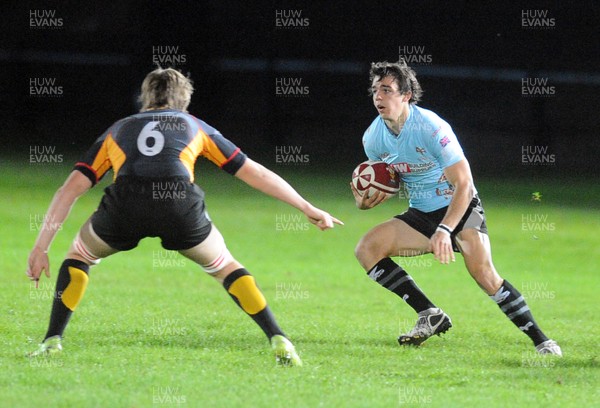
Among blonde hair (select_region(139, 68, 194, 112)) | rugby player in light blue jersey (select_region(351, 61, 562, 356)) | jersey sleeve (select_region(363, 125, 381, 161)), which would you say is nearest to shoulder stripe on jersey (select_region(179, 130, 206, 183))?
blonde hair (select_region(139, 68, 194, 112))

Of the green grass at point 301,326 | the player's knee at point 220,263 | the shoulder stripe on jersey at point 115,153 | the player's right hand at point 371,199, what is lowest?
the green grass at point 301,326

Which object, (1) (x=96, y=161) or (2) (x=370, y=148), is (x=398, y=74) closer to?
(2) (x=370, y=148)

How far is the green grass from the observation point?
240 inches

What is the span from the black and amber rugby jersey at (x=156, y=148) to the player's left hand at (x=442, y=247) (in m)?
1.45

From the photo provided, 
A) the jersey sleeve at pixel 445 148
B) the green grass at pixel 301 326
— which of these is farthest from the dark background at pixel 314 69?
the jersey sleeve at pixel 445 148

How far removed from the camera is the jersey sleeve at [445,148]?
7590mm

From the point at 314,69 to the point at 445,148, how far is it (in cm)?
1987

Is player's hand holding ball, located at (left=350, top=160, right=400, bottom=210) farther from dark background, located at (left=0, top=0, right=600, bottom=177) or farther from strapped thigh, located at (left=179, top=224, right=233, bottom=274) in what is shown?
dark background, located at (left=0, top=0, right=600, bottom=177)

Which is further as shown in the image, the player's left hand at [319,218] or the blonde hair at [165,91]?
the blonde hair at [165,91]

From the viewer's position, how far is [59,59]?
2731 cm

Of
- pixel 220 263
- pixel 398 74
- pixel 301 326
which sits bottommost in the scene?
pixel 301 326

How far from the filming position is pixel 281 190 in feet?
22.0

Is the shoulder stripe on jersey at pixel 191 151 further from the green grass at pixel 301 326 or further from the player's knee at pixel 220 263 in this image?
the green grass at pixel 301 326

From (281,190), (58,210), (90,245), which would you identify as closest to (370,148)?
(281,190)
